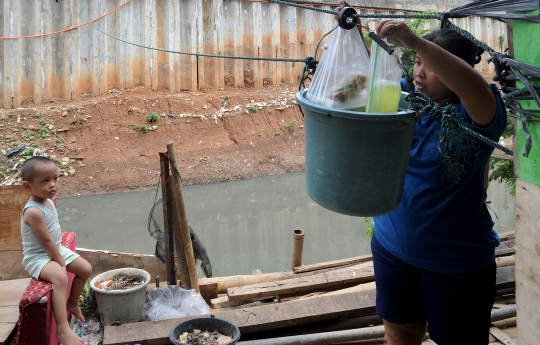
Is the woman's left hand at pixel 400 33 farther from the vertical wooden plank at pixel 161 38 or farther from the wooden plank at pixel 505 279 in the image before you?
the vertical wooden plank at pixel 161 38

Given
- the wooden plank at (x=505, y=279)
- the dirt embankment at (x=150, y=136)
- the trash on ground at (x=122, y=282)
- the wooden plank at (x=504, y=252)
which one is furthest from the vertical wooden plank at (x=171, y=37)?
the wooden plank at (x=505, y=279)

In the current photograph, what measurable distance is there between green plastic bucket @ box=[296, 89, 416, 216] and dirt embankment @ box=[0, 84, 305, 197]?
7.41 meters

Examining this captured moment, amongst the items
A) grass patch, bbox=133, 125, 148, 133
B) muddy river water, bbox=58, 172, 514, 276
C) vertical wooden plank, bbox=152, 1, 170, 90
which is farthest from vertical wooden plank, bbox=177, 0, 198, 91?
muddy river water, bbox=58, 172, 514, 276

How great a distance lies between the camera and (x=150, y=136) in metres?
9.92

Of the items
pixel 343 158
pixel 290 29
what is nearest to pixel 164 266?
pixel 343 158

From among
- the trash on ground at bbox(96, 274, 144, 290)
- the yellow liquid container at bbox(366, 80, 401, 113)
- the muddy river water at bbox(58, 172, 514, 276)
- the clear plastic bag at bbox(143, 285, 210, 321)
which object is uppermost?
the yellow liquid container at bbox(366, 80, 401, 113)

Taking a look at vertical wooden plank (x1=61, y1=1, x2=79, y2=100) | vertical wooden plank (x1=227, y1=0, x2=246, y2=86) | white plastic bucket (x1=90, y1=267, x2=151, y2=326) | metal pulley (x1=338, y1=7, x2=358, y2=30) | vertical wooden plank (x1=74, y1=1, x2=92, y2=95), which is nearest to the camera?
metal pulley (x1=338, y1=7, x2=358, y2=30)

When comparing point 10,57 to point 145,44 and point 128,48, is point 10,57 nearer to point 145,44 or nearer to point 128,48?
point 128,48

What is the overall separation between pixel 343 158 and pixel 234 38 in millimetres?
9973

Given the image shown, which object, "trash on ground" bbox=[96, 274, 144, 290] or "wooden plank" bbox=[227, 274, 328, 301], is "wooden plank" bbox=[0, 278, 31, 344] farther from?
"wooden plank" bbox=[227, 274, 328, 301]

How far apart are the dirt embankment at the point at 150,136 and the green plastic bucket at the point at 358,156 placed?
7.41 m

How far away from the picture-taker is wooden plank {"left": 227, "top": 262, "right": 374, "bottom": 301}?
12.1ft

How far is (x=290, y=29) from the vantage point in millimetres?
11758

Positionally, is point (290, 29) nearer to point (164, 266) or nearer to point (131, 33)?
point (131, 33)
